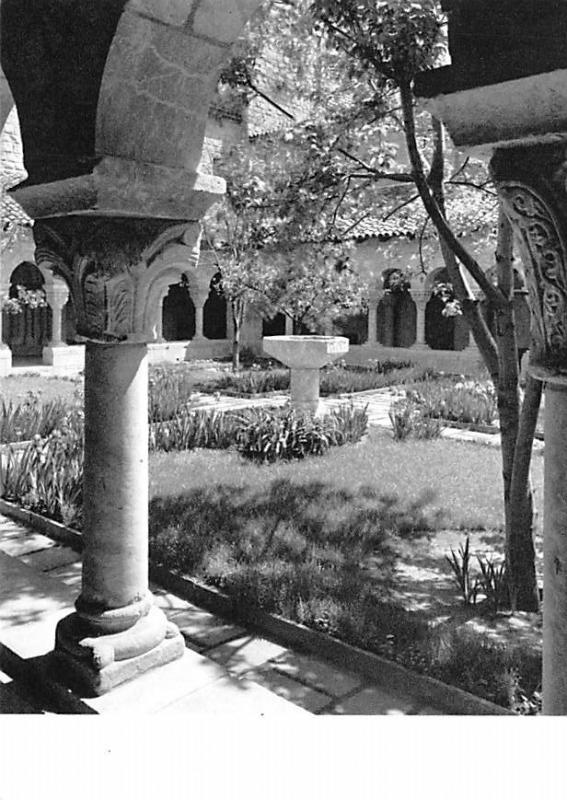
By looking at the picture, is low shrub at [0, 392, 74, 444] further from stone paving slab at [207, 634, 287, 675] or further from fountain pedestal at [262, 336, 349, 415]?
stone paving slab at [207, 634, 287, 675]

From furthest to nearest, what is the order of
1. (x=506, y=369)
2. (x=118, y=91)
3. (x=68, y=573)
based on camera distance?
(x=68, y=573) < (x=506, y=369) < (x=118, y=91)

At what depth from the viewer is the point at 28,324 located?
21.2 metres

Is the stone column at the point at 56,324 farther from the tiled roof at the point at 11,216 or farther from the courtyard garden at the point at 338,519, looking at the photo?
the courtyard garden at the point at 338,519

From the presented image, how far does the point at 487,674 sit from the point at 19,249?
50.6 ft

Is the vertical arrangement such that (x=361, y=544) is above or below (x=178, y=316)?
below

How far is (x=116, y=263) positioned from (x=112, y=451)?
0.70m

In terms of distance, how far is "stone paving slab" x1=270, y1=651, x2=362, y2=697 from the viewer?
3.42 metres

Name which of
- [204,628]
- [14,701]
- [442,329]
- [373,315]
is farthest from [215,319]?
[14,701]

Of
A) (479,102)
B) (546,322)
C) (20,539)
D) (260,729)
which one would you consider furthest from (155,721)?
(20,539)

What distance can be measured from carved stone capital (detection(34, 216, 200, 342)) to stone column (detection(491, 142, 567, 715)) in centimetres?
158

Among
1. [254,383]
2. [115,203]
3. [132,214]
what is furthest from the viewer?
[254,383]

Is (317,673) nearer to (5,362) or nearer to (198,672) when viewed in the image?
(198,672)

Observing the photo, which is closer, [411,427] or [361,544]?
[361,544]

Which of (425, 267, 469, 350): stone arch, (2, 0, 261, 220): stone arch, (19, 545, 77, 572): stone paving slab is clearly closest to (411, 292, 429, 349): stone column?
(425, 267, 469, 350): stone arch
